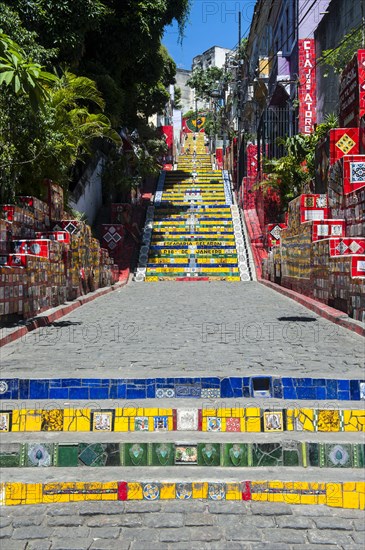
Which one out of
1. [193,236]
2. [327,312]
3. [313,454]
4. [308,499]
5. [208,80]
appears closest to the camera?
[308,499]

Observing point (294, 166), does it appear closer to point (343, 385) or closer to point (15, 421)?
point (343, 385)

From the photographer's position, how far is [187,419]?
4.03 meters

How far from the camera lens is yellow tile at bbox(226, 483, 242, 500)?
11.0 ft

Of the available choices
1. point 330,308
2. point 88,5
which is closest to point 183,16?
point 88,5

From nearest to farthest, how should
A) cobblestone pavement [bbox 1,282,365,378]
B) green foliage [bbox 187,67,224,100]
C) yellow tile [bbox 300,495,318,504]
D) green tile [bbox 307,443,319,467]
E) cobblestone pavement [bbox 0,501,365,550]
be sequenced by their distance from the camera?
cobblestone pavement [bbox 0,501,365,550], yellow tile [bbox 300,495,318,504], green tile [bbox 307,443,319,467], cobblestone pavement [bbox 1,282,365,378], green foliage [bbox 187,67,224,100]

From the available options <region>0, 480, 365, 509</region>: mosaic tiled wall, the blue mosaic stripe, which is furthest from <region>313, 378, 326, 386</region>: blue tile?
<region>0, 480, 365, 509</region>: mosaic tiled wall

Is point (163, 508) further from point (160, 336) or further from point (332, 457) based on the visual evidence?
point (160, 336)

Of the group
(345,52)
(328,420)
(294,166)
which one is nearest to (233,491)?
(328,420)

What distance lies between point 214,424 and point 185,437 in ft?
0.87

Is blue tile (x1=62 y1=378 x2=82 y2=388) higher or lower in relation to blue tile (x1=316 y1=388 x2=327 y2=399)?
higher

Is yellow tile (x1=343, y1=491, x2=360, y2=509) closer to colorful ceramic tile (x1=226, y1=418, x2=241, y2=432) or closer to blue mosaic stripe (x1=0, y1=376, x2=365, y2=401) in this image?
colorful ceramic tile (x1=226, y1=418, x2=241, y2=432)

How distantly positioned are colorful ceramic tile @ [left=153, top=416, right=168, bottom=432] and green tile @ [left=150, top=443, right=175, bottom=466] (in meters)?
0.30

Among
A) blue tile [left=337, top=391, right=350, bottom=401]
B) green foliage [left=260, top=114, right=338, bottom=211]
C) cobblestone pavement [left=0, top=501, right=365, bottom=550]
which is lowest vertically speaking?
cobblestone pavement [left=0, top=501, right=365, bottom=550]

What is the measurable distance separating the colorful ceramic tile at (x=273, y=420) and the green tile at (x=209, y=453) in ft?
1.47
